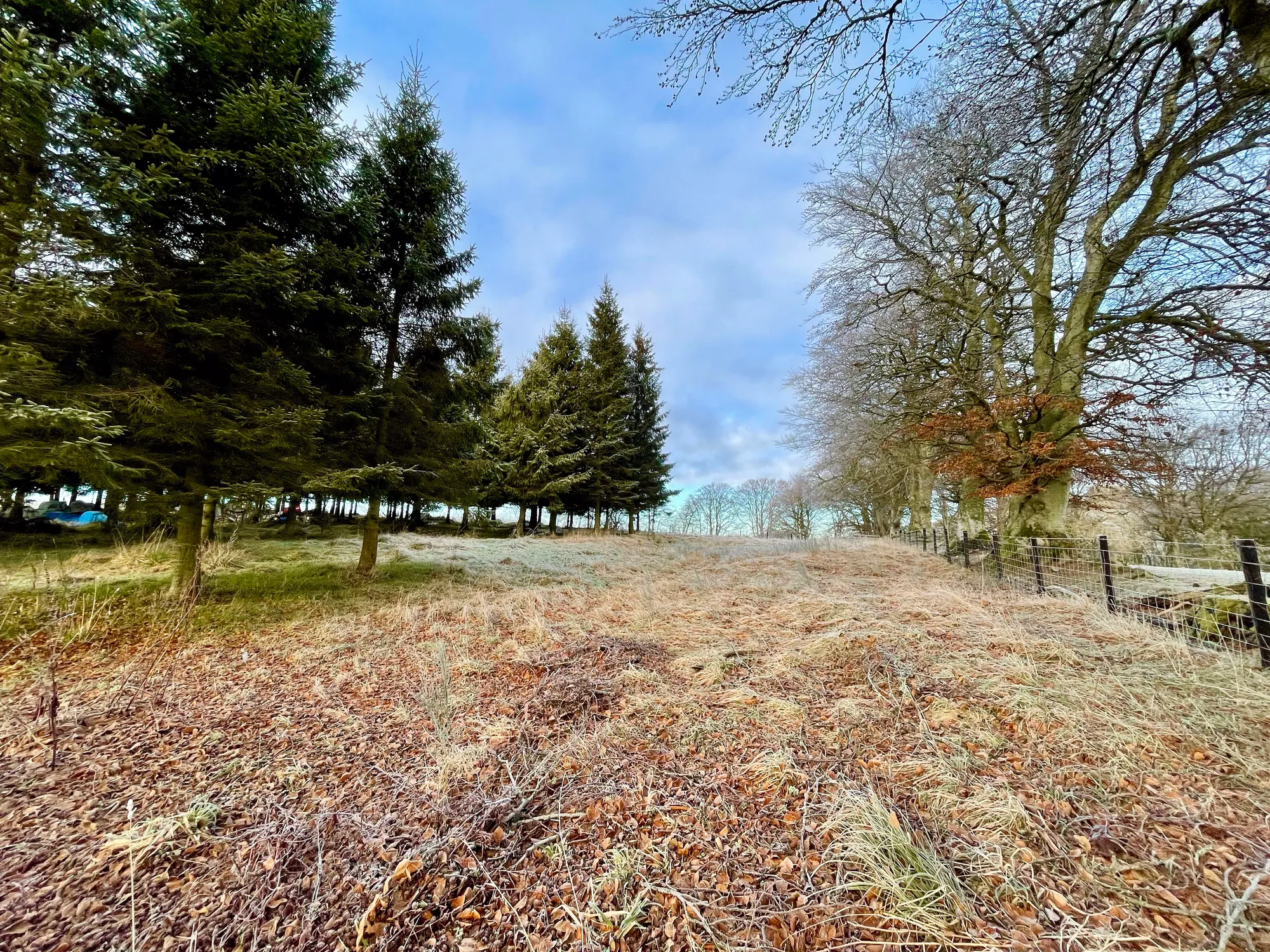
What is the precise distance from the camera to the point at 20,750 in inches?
93.9

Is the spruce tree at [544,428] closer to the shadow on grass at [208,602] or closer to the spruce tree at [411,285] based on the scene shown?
the spruce tree at [411,285]

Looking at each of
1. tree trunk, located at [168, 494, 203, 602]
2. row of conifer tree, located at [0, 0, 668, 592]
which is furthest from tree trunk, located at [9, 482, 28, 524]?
tree trunk, located at [168, 494, 203, 602]

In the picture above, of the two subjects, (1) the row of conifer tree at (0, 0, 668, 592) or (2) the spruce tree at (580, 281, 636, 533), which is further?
(2) the spruce tree at (580, 281, 636, 533)

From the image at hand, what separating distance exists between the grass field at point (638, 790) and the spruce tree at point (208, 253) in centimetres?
189

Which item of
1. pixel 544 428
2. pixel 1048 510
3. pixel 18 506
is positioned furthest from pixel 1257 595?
pixel 18 506

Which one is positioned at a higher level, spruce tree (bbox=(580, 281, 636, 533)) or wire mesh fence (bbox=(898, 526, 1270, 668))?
spruce tree (bbox=(580, 281, 636, 533))

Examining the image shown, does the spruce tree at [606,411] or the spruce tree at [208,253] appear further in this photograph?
the spruce tree at [606,411]

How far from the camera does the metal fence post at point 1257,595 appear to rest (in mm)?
3123

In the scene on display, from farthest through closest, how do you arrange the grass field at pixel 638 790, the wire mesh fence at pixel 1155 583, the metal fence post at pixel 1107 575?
the metal fence post at pixel 1107 575
the wire mesh fence at pixel 1155 583
the grass field at pixel 638 790

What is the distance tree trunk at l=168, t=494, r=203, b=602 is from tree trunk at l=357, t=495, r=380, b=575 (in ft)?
6.66

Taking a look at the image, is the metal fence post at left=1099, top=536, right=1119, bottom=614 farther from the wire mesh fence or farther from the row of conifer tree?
the row of conifer tree

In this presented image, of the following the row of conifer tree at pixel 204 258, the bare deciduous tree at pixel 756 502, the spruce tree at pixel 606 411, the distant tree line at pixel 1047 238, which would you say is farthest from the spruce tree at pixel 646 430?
the bare deciduous tree at pixel 756 502

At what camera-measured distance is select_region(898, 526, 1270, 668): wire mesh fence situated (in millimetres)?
3258

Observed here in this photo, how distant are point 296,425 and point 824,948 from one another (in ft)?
18.9
